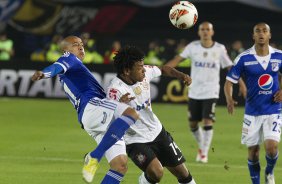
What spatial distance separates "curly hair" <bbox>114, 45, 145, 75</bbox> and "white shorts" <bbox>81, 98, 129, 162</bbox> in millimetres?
495

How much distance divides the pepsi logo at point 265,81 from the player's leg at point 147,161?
2.48 meters

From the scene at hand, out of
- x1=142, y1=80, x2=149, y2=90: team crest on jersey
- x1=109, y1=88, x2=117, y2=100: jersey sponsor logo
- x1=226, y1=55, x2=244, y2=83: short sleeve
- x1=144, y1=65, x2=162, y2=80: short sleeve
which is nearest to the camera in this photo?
x1=109, y1=88, x2=117, y2=100: jersey sponsor logo

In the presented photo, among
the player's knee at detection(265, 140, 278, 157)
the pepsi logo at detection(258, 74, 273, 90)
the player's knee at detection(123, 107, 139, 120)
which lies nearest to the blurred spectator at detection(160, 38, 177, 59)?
the pepsi logo at detection(258, 74, 273, 90)

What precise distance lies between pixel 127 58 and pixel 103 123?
887 millimetres

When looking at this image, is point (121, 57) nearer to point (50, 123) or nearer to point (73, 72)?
point (73, 72)

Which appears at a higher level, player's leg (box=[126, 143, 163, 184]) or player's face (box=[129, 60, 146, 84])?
player's face (box=[129, 60, 146, 84])

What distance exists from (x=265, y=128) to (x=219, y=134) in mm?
7647

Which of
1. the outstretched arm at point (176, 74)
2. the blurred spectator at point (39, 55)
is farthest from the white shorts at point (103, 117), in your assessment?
the blurred spectator at point (39, 55)

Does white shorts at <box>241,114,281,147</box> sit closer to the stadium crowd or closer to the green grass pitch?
the green grass pitch

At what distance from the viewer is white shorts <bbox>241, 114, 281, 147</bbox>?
12.9 meters

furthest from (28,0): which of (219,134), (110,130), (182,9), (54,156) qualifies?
(110,130)

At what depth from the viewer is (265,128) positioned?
12.9 m

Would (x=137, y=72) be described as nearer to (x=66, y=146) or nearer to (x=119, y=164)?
(x=119, y=164)

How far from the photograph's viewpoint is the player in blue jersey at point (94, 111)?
34.9 feet
